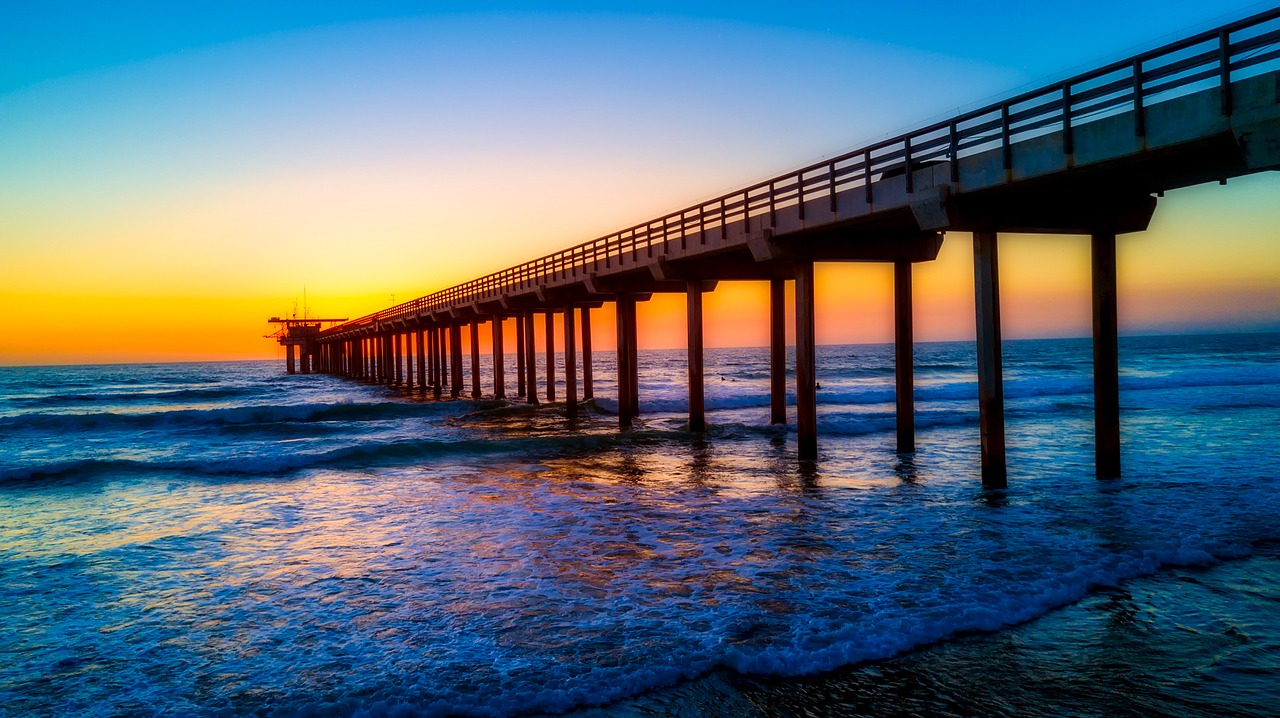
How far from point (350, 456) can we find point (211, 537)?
360 inches

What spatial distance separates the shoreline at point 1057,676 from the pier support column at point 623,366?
1909 centimetres

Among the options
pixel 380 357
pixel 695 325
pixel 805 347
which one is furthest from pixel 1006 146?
pixel 380 357

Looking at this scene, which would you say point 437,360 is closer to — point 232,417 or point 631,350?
point 232,417

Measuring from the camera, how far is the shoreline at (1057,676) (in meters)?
5.19

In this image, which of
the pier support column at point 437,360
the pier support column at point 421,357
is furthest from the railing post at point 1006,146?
the pier support column at point 421,357

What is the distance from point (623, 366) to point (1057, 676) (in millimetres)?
20327

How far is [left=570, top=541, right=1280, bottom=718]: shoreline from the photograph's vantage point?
204 inches

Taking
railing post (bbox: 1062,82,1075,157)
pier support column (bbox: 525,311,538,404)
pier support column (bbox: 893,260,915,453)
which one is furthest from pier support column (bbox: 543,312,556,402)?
railing post (bbox: 1062,82,1075,157)

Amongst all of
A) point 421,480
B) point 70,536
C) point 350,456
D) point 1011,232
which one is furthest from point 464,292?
point 1011,232

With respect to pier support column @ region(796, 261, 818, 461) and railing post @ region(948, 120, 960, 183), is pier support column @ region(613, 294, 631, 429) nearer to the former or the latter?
pier support column @ region(796, 261, 818, 461)

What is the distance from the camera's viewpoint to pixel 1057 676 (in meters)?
5.59

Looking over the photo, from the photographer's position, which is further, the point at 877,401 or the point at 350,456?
the point at 877,401

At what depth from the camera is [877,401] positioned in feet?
127

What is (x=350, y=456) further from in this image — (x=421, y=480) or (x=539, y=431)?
(x=539, y=431)
